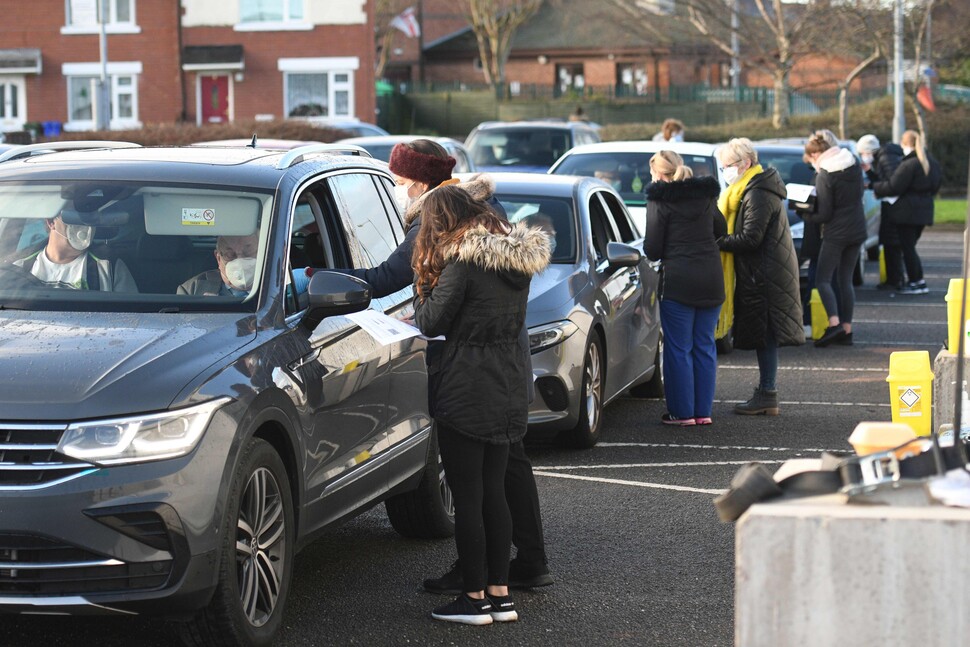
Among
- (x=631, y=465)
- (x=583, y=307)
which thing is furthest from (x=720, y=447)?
(x=583, y=307)

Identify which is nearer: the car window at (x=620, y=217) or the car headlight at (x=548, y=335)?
the car headlight at (x=548, y=335)

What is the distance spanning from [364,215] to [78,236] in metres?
1.38

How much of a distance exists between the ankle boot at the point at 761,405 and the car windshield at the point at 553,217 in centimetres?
186

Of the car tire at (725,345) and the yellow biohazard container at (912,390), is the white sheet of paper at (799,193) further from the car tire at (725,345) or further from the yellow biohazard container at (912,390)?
the yellow biohazard container at (912,390)

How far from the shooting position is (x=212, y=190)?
5.84m

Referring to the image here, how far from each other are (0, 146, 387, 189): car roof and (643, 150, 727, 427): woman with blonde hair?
3.62m

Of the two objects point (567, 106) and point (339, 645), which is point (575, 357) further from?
point (567, 106)

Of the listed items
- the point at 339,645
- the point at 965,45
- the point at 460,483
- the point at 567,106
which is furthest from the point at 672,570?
the point at 567,106

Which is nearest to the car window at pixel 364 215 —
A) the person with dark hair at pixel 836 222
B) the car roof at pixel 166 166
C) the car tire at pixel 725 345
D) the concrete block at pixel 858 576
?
the car roof at pixel 166 166

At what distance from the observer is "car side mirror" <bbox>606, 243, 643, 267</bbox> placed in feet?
30.7

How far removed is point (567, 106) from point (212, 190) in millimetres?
55301

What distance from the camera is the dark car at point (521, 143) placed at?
842 inches

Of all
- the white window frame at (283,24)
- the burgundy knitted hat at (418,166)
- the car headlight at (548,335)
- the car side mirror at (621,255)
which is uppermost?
the white window frame at (283,24)

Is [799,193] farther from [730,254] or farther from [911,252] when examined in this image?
[911,252]
